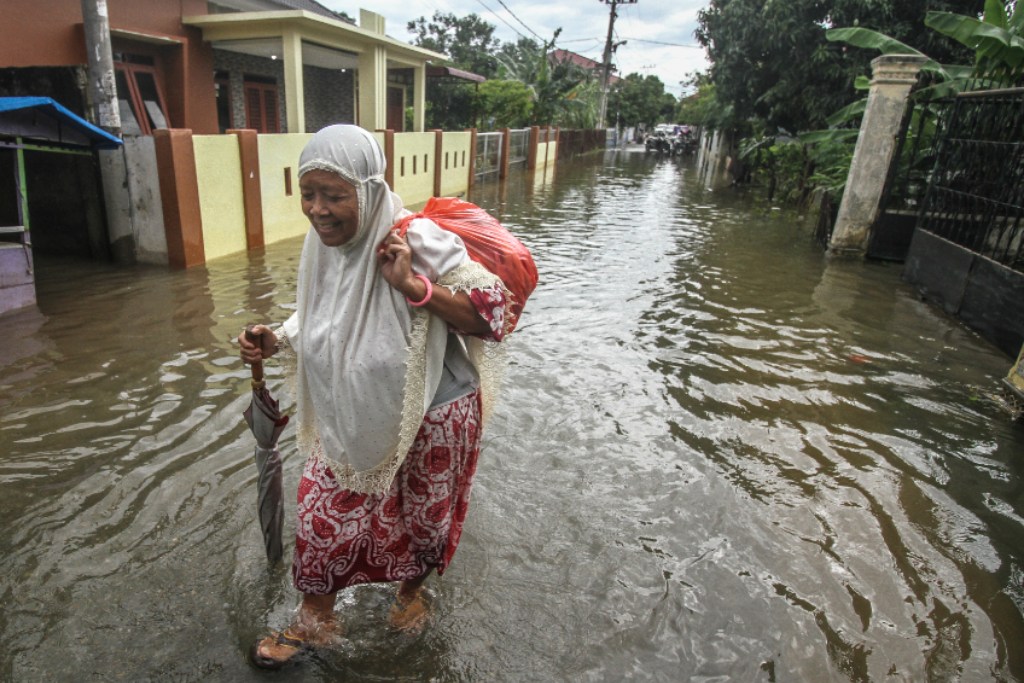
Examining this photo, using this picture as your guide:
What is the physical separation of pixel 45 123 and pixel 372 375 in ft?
17.6

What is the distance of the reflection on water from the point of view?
91.6 inches

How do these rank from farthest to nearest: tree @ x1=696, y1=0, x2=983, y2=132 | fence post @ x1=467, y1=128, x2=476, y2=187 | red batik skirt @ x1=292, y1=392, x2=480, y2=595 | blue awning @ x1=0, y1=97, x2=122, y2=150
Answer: fence post @ x1=467, y1=128, x2=476, y2=187
tree @ x1=696, y1=0, x2=983, y2=132
blue awning @ x1=0, y1=97, x2=122, y2=150
red batik skirt @ x1=292, y1=392, x2=480, y2=595

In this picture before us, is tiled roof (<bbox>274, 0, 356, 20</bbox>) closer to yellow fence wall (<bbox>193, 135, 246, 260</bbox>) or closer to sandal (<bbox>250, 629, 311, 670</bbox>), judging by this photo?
yellow fence wall (<bbox>193, 135, 246, 260</bbox>)

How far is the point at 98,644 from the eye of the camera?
7.26 feet

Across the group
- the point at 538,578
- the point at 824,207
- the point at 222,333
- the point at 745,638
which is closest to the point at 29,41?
the point at 222,333

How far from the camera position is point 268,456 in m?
2.28

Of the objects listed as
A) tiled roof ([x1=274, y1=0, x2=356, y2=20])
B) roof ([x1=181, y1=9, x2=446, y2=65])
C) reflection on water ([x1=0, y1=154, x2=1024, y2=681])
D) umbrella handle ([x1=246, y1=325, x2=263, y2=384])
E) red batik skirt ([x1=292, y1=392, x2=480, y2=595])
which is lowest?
reflection on water ([x1=0, y1=154, x2=1024, y2=681])

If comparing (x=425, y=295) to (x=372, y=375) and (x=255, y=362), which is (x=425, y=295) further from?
(x=255, y=362)

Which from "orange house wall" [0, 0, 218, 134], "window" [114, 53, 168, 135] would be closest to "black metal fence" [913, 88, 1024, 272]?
"orange house wall" [0, 0, 218, 134]

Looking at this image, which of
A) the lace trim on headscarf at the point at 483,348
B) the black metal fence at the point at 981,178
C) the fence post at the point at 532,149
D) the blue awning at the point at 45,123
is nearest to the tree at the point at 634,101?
the fence post at the point at 532,149

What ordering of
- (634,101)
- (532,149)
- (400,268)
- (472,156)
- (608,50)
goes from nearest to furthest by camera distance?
(400,268) → (472,156) → (532,149) → (608,50) → (634,101)

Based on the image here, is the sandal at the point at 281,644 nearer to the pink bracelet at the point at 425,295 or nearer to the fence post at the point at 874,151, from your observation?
the pink bracelet at the point at 425,295

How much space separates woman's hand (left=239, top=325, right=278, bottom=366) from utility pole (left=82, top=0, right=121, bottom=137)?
610cm

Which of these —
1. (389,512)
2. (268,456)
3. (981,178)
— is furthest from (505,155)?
(389,512)
